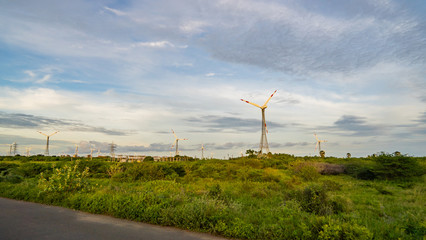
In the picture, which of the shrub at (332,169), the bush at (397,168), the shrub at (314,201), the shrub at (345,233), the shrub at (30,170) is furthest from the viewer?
the shrub at (332,169)

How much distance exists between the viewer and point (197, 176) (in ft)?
93.6

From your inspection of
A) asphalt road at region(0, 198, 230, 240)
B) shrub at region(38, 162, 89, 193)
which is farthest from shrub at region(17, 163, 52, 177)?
asphalt road at region(0, 198, 230, 240)

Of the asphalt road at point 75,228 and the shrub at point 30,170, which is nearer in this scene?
the asphalt road at point 75,228

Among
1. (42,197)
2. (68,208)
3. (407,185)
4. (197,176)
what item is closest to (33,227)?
(68,208)

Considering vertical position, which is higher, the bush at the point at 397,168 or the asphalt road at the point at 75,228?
the bush at the point at 397,168

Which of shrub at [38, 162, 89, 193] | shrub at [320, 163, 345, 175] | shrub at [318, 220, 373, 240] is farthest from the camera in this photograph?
shrub at [320, 163, 345, 175]

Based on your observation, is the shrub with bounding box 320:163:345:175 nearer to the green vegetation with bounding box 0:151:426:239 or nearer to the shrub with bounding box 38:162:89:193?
the green vegetation with bounding box 0:151:426:239

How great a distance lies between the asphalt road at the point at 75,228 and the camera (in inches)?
314

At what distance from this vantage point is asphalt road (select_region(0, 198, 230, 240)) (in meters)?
7.97

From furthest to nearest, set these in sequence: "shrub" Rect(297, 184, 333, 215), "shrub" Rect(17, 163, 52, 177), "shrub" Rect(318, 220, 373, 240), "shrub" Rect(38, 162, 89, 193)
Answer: "shrub" Rect(17, 163, 52, 177)
"shrub" Rect(38, 162, 89, 193)
"shrub" Rect(297, 184, 333, 215)
"shrub" Rect(318, 220, 373, 240)

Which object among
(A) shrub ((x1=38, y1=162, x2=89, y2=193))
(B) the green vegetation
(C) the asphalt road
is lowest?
(C) the asphalt road

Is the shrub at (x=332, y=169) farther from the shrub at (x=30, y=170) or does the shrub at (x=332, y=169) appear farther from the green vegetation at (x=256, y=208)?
the shrub at (x=30, y=170)

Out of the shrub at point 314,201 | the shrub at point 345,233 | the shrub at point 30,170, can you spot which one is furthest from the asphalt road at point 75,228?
the shrub at point 30,170

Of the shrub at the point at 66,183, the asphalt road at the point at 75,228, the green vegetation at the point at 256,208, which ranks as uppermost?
the shrub at the point at 66,183
